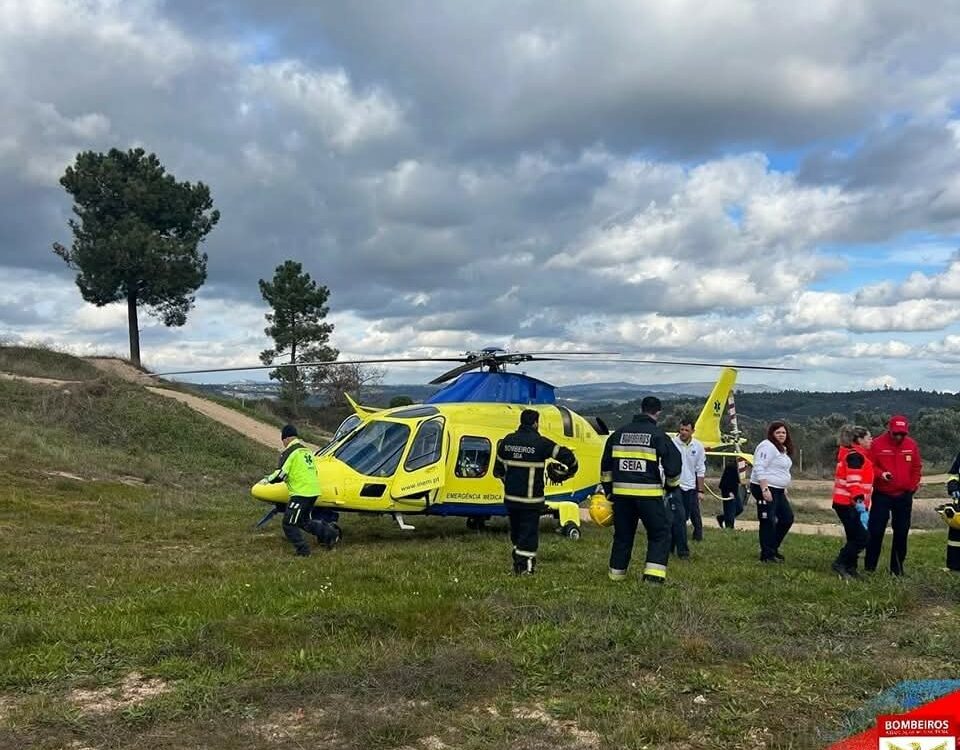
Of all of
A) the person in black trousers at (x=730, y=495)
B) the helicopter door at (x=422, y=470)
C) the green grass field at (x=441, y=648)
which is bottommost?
the person in black trousers at (x=730, y=495)

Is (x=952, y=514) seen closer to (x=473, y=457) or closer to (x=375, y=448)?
(x=473, y=457)

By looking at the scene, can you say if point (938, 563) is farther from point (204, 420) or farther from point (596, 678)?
point (204, 420)

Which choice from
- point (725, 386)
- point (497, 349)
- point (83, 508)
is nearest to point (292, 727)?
point (497, 349)

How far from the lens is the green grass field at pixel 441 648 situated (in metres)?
4.19

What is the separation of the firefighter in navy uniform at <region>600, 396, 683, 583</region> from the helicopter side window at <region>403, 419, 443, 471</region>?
396 centimetres

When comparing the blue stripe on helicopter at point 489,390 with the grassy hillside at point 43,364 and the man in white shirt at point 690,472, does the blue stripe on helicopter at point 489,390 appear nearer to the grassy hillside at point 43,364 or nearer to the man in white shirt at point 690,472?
the man in white shirt at point 690,472

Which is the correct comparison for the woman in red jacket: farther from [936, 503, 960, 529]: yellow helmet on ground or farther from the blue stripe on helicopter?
the blue stripe on helicopter

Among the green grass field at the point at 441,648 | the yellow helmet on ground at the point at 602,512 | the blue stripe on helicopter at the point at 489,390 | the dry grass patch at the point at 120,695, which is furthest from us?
the blue stripe on helicopter at the point at 489,390

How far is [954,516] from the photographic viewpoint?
27.4ft

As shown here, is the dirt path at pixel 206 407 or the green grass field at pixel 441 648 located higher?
the dirt path at pixel 206 407

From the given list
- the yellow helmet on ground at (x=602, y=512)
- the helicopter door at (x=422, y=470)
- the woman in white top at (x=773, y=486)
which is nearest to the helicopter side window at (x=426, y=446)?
the helicopter door at (x=422, y=470)

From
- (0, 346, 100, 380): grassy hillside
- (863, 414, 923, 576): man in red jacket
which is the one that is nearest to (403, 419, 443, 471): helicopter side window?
(863, 414, 923, 576): man in red jacket

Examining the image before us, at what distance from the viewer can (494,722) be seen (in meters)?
4.26

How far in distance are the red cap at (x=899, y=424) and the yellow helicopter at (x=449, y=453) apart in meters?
4.92
